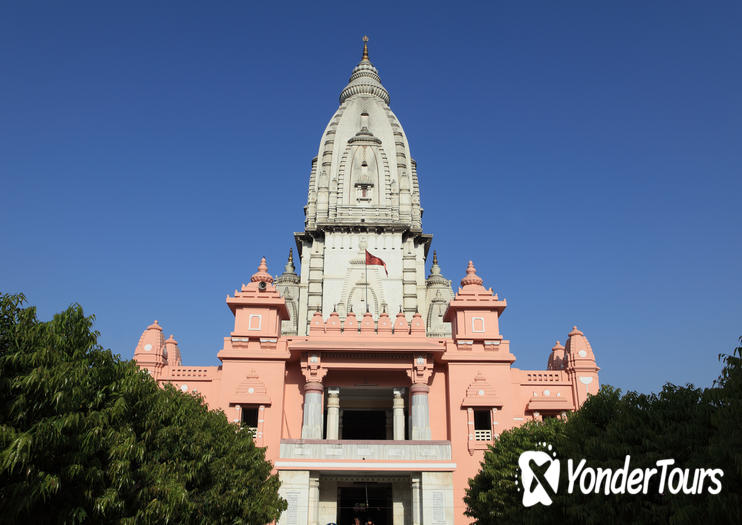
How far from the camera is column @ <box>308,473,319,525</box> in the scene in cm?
2189

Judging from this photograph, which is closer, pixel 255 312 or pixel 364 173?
pixel 255 312

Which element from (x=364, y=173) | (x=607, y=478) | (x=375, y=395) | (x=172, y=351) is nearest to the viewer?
(x=607, y=478)

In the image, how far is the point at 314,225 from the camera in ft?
147

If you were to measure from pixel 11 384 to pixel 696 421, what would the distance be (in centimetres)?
1283

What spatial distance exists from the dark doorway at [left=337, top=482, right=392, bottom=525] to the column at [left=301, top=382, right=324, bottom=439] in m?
3.12

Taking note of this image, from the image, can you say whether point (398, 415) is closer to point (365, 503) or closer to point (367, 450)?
point (367, 450)

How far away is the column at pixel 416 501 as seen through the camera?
22016 millimetres

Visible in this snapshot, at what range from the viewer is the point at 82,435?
10094 mm

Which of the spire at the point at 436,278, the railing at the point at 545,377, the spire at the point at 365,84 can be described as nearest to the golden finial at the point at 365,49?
the spire at the point at 365,84

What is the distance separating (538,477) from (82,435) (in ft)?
35.3

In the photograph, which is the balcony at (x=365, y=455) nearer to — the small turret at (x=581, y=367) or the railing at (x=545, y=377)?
the railing at (x=545, y=377)

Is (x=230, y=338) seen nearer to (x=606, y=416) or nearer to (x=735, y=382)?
(x=606, y=416)

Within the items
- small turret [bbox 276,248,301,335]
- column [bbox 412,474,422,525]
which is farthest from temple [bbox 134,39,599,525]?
small turret [bbox 276,248,301,335]

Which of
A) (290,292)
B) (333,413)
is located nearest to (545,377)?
(333,413)
